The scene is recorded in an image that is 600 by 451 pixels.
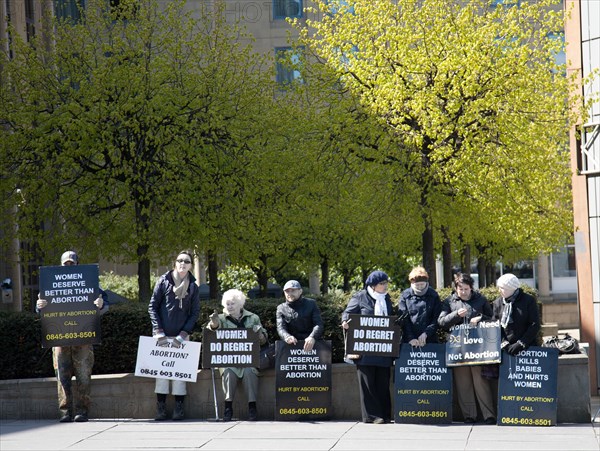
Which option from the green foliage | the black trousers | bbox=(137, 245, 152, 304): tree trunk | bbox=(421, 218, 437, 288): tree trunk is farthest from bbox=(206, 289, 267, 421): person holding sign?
the green foliage

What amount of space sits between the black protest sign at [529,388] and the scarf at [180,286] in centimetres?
363

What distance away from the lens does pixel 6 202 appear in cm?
2367

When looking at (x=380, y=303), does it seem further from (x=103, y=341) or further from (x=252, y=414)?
(x=103, y=341)

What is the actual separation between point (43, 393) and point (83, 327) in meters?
1.11

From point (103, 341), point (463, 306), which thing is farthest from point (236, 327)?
point (463, 306)

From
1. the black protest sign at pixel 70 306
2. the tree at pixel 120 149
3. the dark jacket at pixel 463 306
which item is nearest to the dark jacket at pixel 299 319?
the dark jacket at pixel 463 306

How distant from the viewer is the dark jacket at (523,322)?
12500 millimetres

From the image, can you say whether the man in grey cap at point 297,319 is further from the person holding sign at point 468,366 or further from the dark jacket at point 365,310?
the person holding sign at point 468,366

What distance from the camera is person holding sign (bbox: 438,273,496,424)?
Answer: 12656 millimetres

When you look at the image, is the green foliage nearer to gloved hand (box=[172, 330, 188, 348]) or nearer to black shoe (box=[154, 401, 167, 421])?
black shoe (box=[154, 401, 167, 421])

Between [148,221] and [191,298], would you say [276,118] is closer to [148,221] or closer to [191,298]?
[148,221]

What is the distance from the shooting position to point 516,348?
40.9 ft

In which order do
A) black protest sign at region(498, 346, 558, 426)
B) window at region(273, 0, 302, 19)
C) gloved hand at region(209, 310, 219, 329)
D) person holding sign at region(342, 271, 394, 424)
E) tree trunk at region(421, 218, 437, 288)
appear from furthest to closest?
window at region(273, 0, 302, 19), tree trunk at region(421, 218, 437, 288), gloved hand at region(209, 310, 219, 329), person holding sign at region(342, 271, 394, 424), black protest sign at region(498, 346, 558, 426)

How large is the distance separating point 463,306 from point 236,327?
2563 mm
